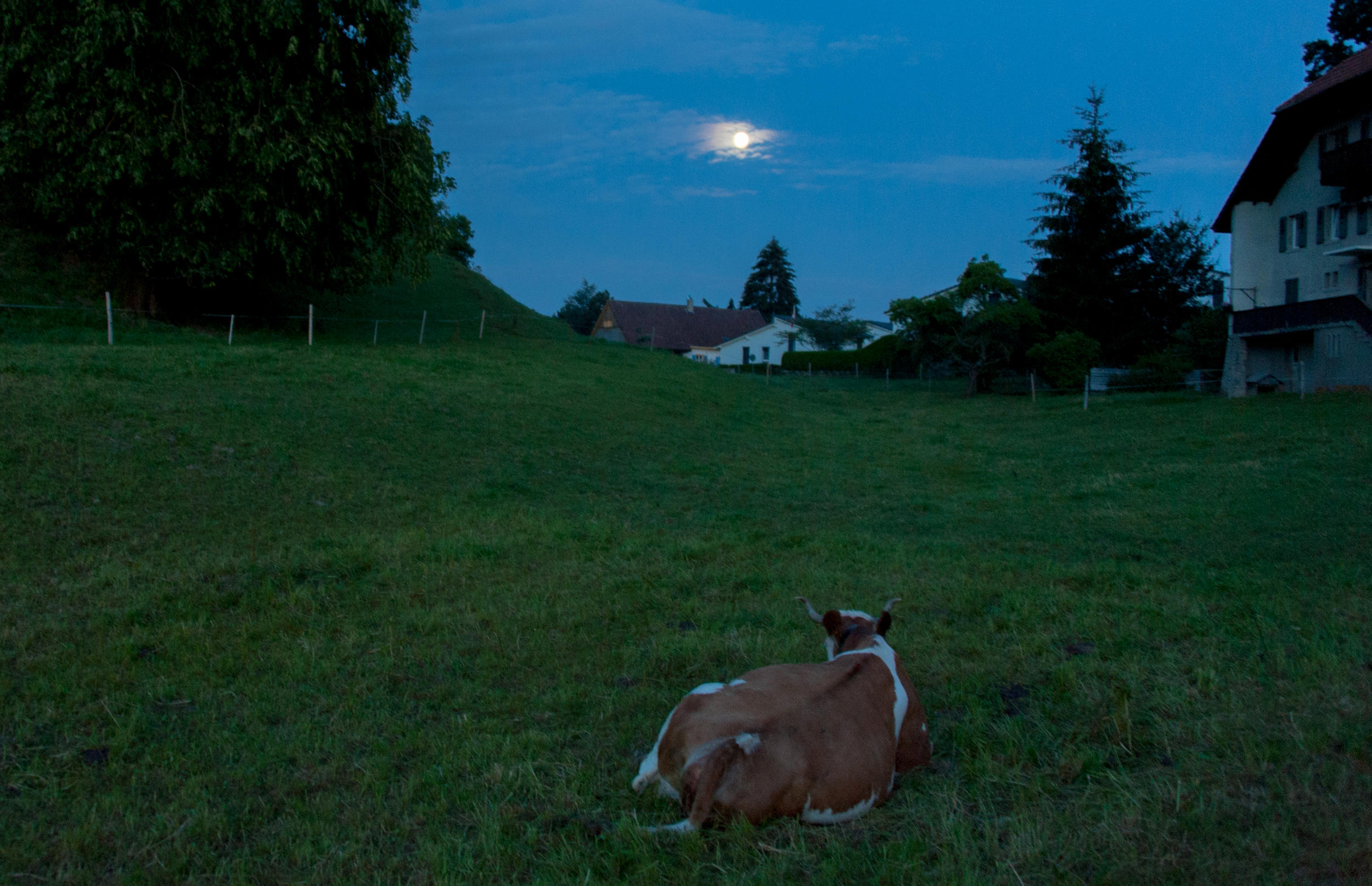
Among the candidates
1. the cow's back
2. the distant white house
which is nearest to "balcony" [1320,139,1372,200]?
the cow's back

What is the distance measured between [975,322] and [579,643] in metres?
37.7

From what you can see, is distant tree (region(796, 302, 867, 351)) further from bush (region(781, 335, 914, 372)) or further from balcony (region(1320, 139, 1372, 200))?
balcony (region(1320, 139, 1372, 200))

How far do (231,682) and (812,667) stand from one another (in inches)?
168

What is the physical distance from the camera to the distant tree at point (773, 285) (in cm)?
10138

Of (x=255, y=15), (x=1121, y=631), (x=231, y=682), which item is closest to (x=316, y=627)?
(x=231, y=682)

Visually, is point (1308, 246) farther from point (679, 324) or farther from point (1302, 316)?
point (679, 324)

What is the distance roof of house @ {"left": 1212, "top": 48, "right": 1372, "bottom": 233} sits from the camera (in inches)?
1184

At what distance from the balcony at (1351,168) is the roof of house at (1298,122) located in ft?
5.20

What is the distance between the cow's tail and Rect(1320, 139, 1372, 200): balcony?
35.4 metres

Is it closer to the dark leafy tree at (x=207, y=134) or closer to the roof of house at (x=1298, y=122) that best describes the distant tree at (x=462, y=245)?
the dark leafy tree at (x=207, y=134)

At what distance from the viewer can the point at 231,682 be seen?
6281 mm

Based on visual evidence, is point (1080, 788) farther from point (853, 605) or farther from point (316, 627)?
point (316, 627)

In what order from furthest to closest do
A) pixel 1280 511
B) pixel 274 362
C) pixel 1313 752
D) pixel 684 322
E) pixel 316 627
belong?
pixel 684 322, pixel 274 362, pixel 1280 511, pixel 316 627, pixel 1313 752

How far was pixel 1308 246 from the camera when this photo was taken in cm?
3350
